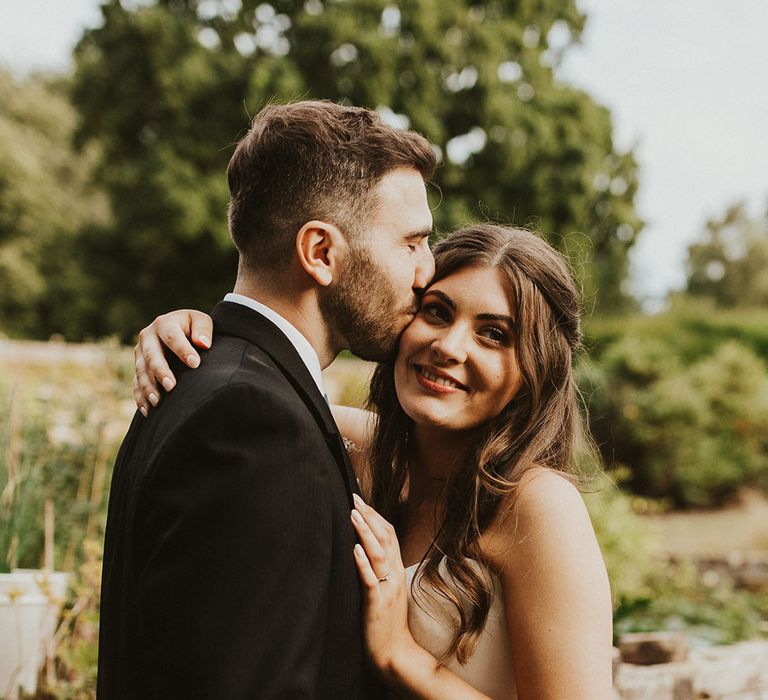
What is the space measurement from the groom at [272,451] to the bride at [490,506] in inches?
7.2

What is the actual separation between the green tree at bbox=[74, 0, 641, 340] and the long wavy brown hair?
16.8 meters

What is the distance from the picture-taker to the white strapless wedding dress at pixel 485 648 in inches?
106

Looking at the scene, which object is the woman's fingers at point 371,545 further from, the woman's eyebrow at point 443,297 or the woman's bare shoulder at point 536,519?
the woman's eyebrow at point 443,297

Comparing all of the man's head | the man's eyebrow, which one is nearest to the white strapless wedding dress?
the man's head

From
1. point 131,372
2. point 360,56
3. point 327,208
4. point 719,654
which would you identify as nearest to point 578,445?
point 327,208

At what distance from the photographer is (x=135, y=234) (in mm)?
21297

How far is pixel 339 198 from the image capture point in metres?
2.34

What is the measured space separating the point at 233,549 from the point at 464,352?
127cm

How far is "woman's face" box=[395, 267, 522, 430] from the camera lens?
2838 millimetres

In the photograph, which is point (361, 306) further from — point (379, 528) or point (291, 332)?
point (379, 528)

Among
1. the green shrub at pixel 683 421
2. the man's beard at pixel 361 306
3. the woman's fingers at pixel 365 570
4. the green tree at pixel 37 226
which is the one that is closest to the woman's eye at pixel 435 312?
the man's beard at pixel 361 306

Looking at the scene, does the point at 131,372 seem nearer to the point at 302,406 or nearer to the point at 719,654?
the point at 719,654

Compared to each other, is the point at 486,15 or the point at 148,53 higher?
the point at 486,15

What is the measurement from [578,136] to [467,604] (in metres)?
20.4
